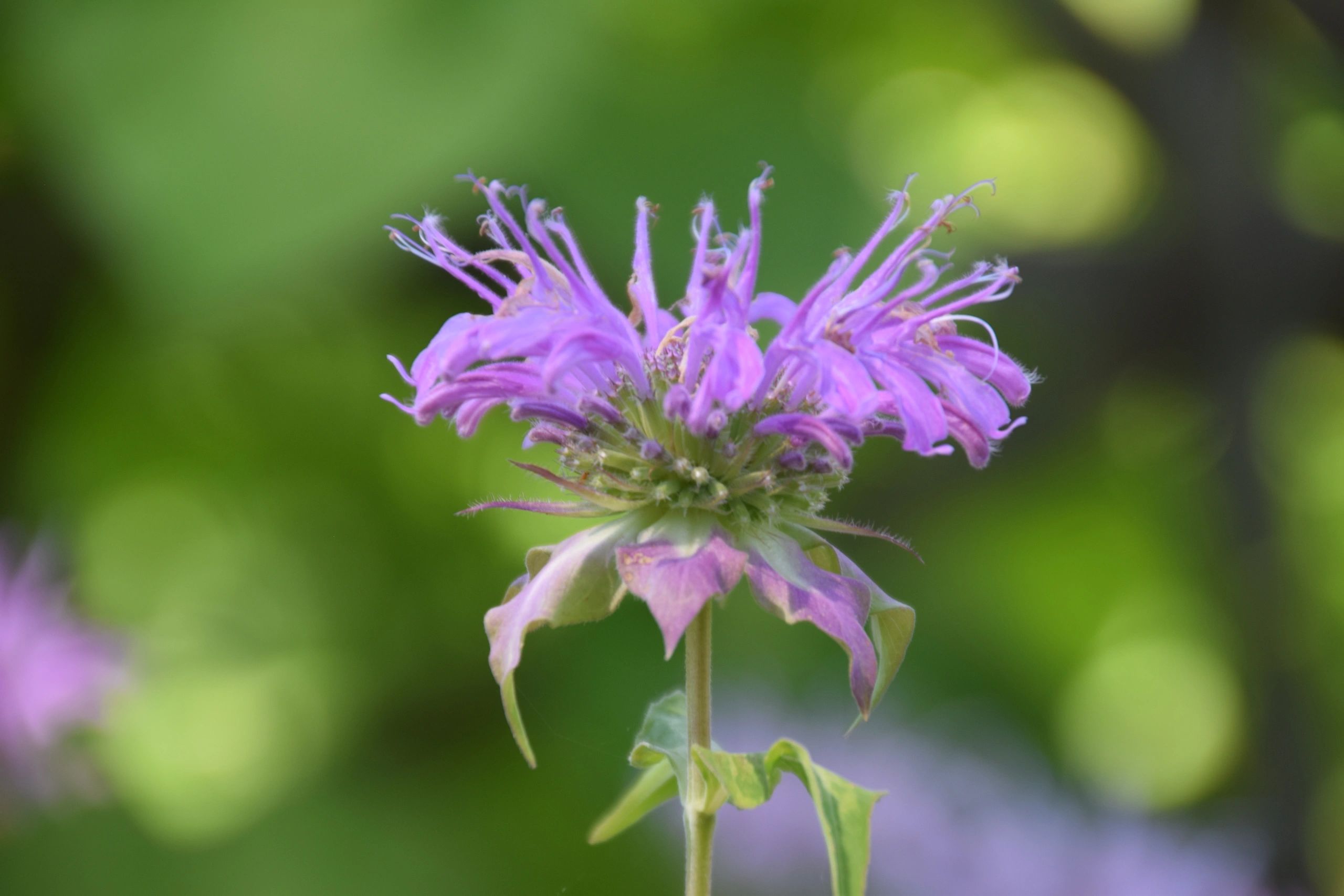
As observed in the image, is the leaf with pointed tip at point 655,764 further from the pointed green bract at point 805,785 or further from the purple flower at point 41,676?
the purple flower at point 41,676

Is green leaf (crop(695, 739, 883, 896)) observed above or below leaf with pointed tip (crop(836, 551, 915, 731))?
below

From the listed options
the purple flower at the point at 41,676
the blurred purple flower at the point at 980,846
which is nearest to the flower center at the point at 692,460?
the blurred purple flower at the point at 980,846

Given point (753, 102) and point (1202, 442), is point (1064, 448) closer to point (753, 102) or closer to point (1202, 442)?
point (1202, 442)

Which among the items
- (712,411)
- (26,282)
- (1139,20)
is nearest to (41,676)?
(26,282)

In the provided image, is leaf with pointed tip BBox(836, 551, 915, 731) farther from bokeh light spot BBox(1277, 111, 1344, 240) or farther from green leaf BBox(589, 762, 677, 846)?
bokeh light spot BBox(1277, 111, 1344, 240)

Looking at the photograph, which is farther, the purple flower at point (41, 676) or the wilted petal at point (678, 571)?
the purple flower at point (41, 676)

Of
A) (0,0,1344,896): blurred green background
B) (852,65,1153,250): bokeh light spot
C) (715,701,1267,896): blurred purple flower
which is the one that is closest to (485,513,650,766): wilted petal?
(715,701,1267,896): blurred purple flower

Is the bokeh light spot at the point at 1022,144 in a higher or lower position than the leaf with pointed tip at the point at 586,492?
higher

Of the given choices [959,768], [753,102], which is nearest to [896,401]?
[959,768]

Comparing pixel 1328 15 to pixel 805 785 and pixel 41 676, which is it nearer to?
pixel 805 785
